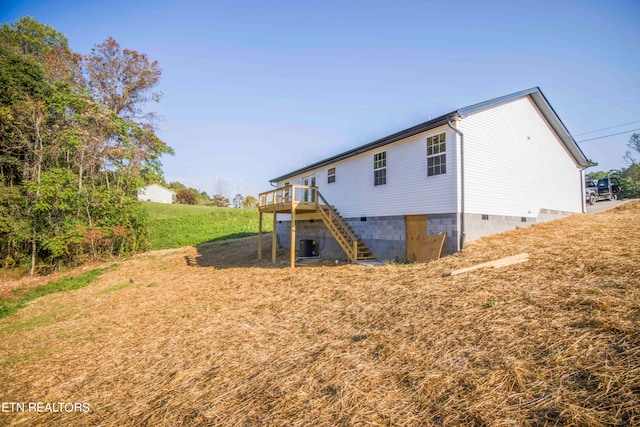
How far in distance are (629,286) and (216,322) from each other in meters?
8.28

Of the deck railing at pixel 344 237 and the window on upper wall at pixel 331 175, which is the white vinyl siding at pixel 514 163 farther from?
the window on upper wall at pixel 331 175

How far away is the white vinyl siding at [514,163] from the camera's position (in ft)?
34.3

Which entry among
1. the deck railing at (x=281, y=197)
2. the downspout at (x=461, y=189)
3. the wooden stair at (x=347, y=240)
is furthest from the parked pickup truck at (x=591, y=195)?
the deck railing at (x=281, y=197)

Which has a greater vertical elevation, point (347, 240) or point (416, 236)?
point (416, 236)

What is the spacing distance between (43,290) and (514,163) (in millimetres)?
22259

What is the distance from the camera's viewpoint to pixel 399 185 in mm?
11953

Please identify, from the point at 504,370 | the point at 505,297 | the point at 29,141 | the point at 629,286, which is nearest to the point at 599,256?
the point at 629,286

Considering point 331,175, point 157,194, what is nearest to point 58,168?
point 331,175

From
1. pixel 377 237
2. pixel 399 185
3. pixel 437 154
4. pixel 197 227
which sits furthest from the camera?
pixel 197 227

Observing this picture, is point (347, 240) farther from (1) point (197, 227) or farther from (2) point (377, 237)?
(1) point (197, 227)

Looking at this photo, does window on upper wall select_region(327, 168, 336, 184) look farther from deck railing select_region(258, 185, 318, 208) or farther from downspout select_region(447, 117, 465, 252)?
downspout select_region(447, 117, 465, 252)

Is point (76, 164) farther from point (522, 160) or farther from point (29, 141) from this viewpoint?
point (522, 160)

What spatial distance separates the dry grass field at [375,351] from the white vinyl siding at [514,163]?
2.58 meters

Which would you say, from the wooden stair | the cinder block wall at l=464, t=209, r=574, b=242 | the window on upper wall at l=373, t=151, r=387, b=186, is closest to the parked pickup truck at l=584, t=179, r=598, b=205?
the cinder block wall at l=464, t=209, r=574, b=242
